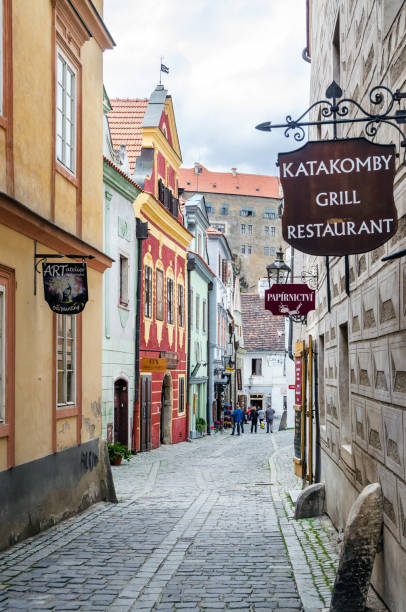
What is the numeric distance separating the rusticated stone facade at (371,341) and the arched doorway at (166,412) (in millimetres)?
17888

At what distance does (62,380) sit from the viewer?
37.9 ft

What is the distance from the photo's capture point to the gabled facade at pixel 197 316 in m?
33.6

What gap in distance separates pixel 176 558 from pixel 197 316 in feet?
88.9

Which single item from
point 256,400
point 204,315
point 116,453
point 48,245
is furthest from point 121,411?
point 256,400

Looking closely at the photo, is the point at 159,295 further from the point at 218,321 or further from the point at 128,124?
the point at 218,321

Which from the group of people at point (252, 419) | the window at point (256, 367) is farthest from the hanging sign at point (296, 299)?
the window at point (256, 367)

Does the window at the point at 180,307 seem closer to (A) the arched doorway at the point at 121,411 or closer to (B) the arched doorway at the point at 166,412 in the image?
(B) the arched doorway at the point at 166,412

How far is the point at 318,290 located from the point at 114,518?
4.75m

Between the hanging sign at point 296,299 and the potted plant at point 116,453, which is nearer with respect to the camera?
the hanging sign at point 296,299

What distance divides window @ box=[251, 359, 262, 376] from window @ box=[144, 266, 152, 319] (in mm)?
42909

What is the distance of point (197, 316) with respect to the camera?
117ft

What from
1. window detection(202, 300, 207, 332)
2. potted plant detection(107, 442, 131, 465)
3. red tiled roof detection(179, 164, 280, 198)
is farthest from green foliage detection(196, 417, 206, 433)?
red tiled roof detection(179, 164, 280, 198)

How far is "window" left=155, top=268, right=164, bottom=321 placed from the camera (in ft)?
87.1

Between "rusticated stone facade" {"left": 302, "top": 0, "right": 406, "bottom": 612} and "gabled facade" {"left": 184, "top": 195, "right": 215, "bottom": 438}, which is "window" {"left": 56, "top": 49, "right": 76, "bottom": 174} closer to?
"rusticated stone facade" {"left": 302, "top": 0, "right": 406, "bottom": 612}
